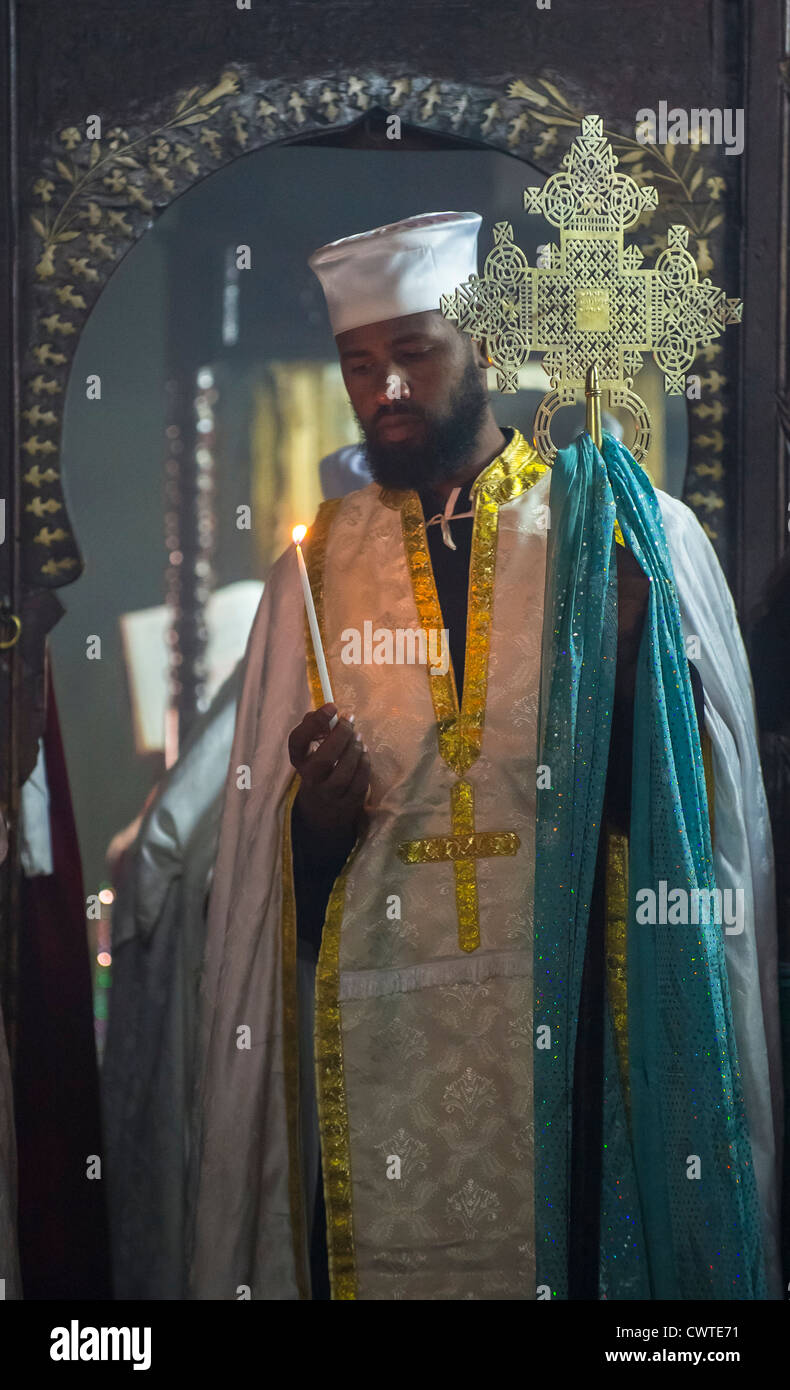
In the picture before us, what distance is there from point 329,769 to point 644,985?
0.67m

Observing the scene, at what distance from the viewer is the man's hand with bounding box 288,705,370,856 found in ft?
8.84

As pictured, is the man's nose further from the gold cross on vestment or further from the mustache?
the gold cross on vestment

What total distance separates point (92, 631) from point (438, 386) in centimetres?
84

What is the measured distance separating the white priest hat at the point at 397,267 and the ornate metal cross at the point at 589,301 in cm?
16

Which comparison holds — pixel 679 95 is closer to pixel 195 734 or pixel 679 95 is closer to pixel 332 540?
pixel 332 540

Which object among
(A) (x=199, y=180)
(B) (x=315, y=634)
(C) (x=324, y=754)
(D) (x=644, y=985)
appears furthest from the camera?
(A) (x=199, y=180)

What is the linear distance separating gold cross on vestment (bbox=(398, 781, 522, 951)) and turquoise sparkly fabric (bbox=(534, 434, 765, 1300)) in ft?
0.56

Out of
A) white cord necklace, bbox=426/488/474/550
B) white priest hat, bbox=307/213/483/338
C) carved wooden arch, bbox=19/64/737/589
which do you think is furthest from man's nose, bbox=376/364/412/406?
carved wooden arch, bbox=19/64/737/589

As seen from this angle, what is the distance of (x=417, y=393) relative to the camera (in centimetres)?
290

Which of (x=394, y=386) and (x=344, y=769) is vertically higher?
(x=394, y=386)

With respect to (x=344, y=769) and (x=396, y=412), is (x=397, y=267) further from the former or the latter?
(x=344, y=769)

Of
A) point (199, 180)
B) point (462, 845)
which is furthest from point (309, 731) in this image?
point (199, 180)

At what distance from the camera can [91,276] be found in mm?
2990

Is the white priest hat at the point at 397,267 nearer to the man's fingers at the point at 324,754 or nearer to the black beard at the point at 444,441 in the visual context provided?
the black beard at the point at 444,441
